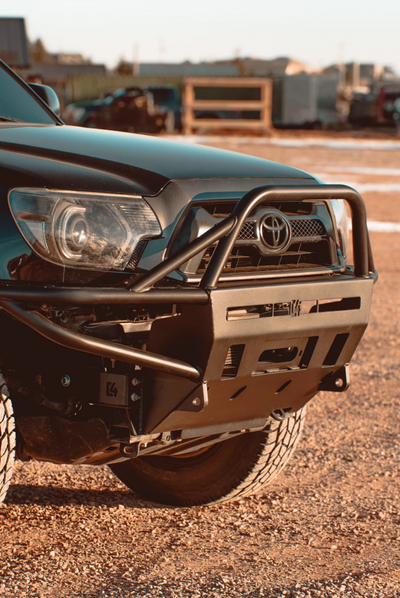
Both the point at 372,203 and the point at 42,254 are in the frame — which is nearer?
the point at 42,254

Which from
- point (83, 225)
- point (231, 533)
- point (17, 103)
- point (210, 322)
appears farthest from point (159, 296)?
point (17, 103)

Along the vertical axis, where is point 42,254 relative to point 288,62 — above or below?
above

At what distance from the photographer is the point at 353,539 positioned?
11.1 feet

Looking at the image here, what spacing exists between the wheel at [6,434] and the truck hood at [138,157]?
30.1 inches

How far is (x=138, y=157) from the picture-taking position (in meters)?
3.07

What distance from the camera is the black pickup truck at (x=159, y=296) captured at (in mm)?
2736

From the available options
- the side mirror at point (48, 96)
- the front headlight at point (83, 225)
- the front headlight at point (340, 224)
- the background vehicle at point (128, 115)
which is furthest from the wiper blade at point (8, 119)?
the background vehicle at point (128, 115)

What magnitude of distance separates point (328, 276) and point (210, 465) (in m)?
1.01

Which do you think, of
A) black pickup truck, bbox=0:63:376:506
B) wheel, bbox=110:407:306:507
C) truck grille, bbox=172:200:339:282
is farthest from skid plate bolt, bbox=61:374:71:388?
wheel, bbox=110:407:306:507

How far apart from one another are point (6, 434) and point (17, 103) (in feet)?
5.94

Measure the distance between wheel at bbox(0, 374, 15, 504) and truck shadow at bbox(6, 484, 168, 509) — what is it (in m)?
0.75

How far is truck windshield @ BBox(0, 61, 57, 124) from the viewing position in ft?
13.2

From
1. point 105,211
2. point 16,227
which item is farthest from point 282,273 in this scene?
point 16,227

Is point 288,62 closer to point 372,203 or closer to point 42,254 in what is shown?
point 372,203
